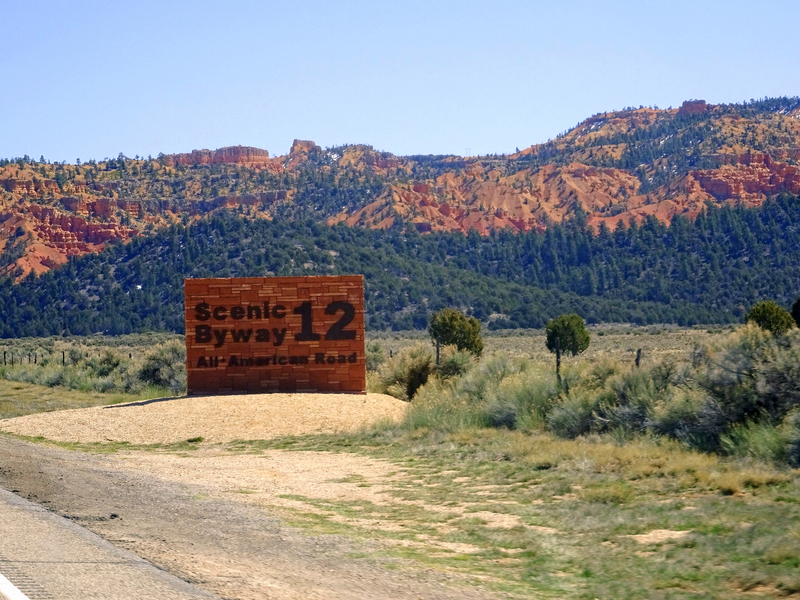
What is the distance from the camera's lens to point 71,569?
7.24 meters

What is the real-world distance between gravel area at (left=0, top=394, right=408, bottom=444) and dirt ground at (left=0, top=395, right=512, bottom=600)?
5.51ft

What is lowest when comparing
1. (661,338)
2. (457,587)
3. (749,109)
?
(661,338)

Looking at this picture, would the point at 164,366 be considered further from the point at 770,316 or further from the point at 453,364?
the point at 770,316

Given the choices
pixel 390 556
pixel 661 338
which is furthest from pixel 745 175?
pixel 390 556

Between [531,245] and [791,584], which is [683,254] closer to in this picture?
[531,245]

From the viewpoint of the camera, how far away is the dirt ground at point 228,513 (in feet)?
22.9

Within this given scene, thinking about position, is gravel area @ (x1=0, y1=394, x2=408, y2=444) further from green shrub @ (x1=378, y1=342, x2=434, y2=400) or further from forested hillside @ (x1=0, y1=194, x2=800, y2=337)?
forested hillside @ (x1=0, y1=194, x2=800, y2=337)

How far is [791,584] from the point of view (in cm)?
649

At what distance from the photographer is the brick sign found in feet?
79.9

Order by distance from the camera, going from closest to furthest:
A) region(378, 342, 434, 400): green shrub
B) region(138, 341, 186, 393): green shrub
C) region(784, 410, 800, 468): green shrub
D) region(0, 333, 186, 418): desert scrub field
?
region(784, 410, 800, 468): green shrub, region(378, 342, 434, 400): green shrub, region(0, 333, 186, 418): desert scrub field, region(138, 341, 186, 393): green shrub

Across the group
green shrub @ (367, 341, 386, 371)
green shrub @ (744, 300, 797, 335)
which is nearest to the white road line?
green shrub @ (744, 300, 797, 335)

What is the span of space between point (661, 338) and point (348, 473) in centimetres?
4722

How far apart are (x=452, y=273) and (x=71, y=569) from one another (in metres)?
83.8

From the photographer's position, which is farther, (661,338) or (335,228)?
(335,228)
